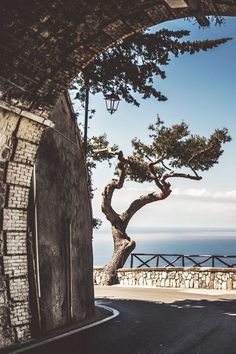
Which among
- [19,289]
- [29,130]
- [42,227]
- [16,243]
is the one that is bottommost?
[19,289]

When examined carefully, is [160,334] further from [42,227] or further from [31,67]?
[31,67]

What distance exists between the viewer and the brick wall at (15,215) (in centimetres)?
909

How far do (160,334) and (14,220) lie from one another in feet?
13.8

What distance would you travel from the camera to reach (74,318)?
11898 millimetres

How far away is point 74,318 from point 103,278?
14.8 meters

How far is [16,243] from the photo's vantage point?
9.64m

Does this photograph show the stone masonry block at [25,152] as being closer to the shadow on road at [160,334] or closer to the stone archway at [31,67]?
the stone archway at [31,67]

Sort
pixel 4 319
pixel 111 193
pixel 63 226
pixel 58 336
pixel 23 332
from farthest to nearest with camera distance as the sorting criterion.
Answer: pixel 111 193, pixel 63 226, pixel 58 336, pixel 23 332, pixel 4 319

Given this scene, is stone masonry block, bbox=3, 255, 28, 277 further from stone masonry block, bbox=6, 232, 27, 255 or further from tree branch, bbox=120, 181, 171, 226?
tree branch, bbox=120, 181, 171, 226

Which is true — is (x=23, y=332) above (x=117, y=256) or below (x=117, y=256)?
below

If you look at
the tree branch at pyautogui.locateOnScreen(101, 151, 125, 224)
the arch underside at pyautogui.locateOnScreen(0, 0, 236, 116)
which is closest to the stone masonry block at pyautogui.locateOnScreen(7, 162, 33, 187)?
the arch underside at pyautogui.locateOnScreen(0, 0, 236, 116)

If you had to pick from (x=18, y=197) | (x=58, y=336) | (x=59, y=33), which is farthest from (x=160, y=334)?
(x=59, y=33)

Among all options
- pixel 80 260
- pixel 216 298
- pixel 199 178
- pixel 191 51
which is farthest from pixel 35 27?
pixel 199 178

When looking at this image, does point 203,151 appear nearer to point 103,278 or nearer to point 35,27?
point 103,278
